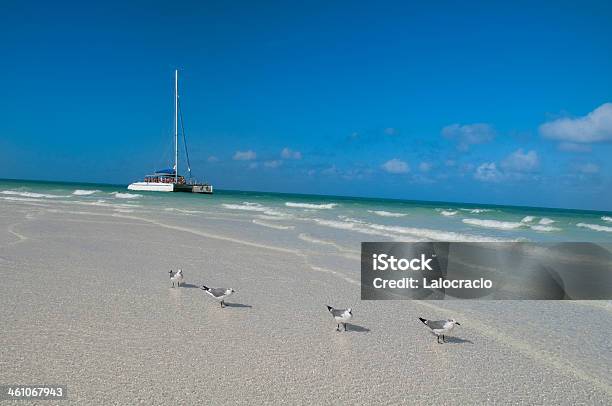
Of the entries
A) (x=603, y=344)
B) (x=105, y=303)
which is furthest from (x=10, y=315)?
(x=603, y=344)

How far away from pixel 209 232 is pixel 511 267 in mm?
10694

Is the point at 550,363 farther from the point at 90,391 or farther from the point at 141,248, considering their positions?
the point at 141,248

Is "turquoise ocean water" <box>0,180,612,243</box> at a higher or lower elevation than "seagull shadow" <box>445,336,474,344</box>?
→ higher

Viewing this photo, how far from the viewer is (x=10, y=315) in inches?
217

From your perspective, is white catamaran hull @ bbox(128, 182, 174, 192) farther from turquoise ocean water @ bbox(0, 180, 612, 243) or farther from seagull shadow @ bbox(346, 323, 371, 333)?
seagull shadow @ bbox(346, 323, 371, 333)

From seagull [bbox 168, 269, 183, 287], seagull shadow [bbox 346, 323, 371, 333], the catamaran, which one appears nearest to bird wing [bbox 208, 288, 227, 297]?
seagull [bbox 168, 269, 183, 287]

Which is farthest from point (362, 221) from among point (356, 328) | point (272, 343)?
point (272, 343)

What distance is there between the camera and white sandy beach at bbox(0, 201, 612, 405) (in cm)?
400

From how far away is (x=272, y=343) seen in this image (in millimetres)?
5113

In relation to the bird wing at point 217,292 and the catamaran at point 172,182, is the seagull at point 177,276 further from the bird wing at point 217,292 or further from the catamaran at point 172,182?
the catamaran at point 172,182

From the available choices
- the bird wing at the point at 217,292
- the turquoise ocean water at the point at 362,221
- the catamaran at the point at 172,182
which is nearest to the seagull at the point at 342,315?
the bird wing at the point at 217,292

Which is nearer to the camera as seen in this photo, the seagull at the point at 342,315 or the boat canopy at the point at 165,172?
the seagull at the point at 342,315

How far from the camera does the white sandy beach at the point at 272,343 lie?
13.1ft

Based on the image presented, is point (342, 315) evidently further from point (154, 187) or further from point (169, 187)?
point (154, 187)
